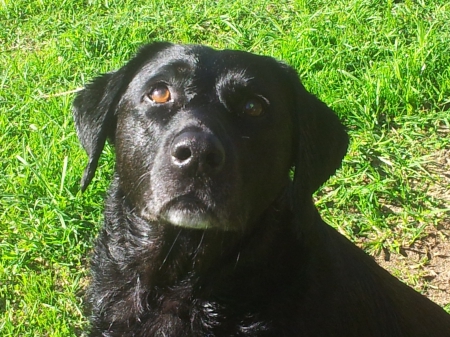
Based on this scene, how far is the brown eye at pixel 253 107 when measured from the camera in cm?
287

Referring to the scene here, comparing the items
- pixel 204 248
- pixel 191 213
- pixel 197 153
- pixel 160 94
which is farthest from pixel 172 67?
pixel 204 248

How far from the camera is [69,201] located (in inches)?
168

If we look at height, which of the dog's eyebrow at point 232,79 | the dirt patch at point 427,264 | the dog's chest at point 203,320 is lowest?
the dirt patch at point 427,264

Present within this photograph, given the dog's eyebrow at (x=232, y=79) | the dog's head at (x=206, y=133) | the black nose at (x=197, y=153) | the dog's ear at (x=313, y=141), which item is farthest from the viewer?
the dog's ear at (x=313, y=141)

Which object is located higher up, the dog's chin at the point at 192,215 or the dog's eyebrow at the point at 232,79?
the dog's eyebrow at the point at 232,79

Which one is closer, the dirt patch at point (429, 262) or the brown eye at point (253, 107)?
the brown eye at point (253, 107)

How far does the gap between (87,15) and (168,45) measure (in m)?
3.28

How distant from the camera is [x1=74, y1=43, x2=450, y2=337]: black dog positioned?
2.71 meters

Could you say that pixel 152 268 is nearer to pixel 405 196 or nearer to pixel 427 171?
pixel 405 196

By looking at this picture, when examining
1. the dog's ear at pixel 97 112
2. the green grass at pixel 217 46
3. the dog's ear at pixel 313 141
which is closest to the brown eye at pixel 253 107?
the dog's ear at pixel 313 141

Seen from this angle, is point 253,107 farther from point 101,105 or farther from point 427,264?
point 427,264

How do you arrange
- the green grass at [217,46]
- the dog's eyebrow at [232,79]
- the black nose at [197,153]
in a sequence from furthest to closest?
1. the green grass at [217,46]
2. the dog's eyebrow at [232,79]
3. the black nose at [197,153]

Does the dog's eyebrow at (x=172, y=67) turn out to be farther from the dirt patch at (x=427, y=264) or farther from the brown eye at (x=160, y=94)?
the dirt patch at (x=427, y=264)

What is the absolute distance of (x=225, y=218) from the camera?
2688 mm
